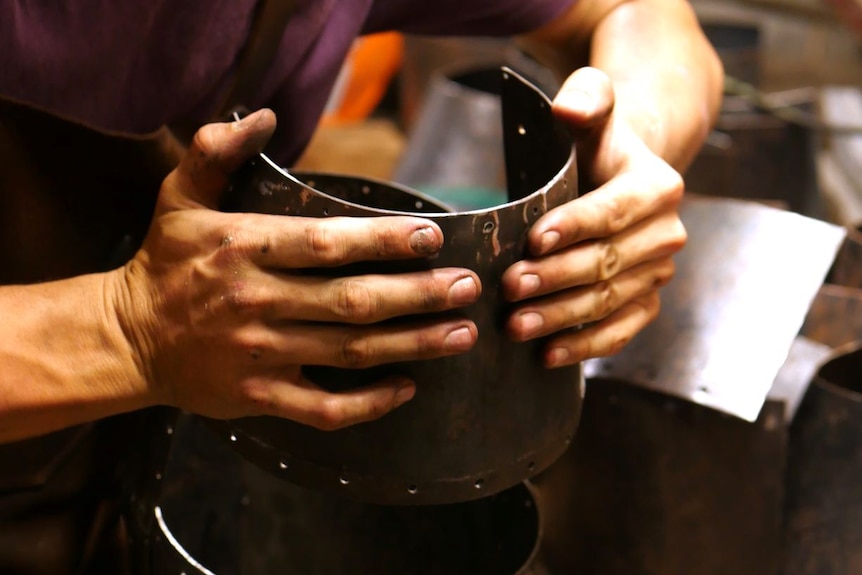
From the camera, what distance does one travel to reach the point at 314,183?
846mm

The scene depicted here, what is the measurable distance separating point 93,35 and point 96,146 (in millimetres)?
80

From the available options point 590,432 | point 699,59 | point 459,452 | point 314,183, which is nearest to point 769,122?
point 699,59

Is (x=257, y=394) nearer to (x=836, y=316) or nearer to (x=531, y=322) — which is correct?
(x=531, y=322)

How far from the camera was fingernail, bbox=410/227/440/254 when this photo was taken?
0.57 metres

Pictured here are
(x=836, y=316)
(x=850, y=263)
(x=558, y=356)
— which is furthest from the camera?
(x=850, y=263)

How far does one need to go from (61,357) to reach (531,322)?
0.30 metres

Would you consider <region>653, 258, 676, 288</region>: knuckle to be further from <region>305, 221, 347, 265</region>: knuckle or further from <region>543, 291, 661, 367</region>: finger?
<region>305, 221, 347, 265</region>: knuckle

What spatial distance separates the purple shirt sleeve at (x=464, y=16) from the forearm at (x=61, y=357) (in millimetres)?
473

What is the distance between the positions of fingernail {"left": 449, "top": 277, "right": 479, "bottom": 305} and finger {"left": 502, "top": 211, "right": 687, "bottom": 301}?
0.14ft

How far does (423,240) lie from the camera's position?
0.57 metres

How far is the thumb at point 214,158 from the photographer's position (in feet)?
2.03

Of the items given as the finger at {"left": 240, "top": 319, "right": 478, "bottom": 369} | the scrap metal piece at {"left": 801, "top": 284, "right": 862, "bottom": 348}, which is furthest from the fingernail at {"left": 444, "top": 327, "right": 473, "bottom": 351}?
the scrap metal piece at {"left": 801, "top": 284, "right": 862, "bottom": 348}

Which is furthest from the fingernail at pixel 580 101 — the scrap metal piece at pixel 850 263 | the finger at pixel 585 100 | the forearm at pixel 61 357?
the scrap metal piece at pixel 850 263

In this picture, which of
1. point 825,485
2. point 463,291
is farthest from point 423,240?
point 825,485
